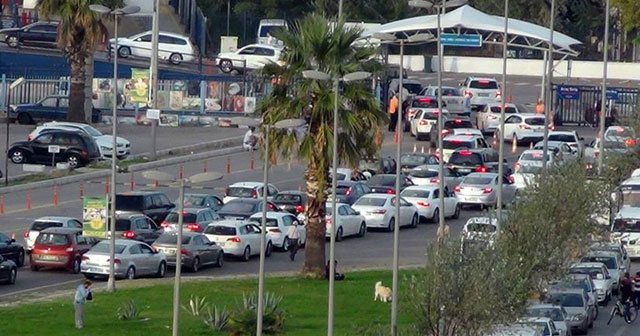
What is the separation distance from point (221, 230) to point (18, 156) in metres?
16.3

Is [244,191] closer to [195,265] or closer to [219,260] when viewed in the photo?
[219,260]

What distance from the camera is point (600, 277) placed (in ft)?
156

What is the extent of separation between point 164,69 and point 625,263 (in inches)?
1660

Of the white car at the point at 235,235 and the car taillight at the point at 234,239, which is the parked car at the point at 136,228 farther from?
the car taillight at the point at 234,239

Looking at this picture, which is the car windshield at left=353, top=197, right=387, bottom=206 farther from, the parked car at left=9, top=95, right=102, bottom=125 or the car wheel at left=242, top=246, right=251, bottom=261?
the parked car at left=9, top=95, right=102, bottom=125

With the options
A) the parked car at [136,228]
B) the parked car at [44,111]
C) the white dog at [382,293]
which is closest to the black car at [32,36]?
the parked car at [44,111]

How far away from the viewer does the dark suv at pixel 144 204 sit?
5328cm

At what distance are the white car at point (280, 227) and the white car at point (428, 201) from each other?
674 centimetres

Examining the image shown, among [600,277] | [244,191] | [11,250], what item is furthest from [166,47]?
[600,277]

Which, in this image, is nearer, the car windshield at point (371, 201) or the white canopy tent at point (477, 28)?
the car windshield at point (371, 201)

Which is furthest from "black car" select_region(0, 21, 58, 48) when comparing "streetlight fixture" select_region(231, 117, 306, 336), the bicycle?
"streetlight fixture" select_region(231, 117, 306, 336)

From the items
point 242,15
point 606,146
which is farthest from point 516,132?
point 242,15

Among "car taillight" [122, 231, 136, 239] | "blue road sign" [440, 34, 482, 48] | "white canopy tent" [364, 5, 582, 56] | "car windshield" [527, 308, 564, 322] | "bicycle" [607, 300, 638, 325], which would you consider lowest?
"bicycle" [607, 300, 638, 325]

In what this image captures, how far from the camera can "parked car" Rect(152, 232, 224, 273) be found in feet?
159
